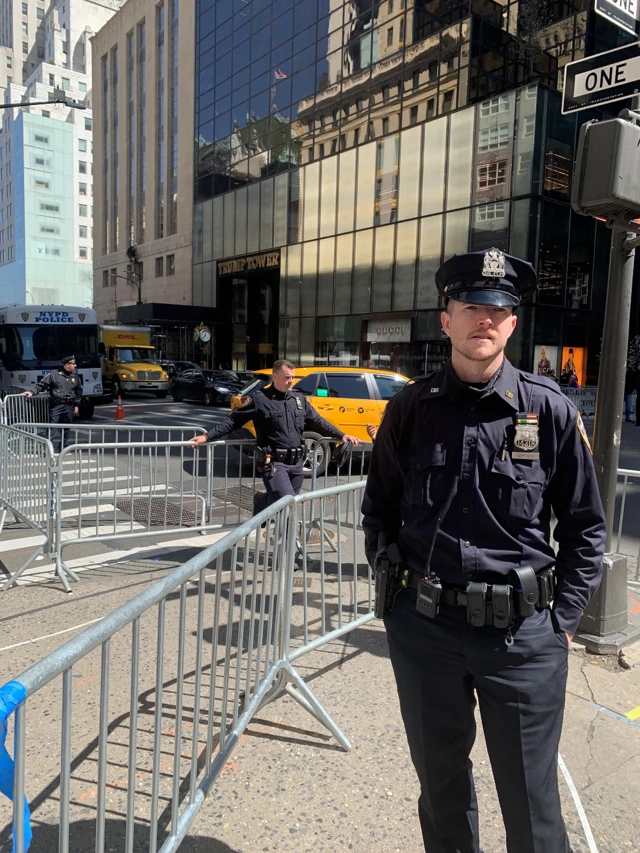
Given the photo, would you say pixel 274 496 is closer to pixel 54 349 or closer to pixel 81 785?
pixel 81 785

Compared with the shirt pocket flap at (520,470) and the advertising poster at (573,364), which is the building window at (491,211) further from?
the shirt pocket flap at (520,470)

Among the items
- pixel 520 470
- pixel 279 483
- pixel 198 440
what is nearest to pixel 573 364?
pixel 279 483

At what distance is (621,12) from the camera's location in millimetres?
4004

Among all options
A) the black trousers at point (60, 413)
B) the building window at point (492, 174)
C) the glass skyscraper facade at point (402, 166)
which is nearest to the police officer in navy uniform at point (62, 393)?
the black trousers at point (60, 413)

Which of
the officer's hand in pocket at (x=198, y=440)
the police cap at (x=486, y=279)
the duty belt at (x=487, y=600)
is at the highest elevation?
the police cap at (x=486, y=279)

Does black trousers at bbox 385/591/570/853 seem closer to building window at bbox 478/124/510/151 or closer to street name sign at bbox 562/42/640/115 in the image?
street name sign at bbox 562/42/640/115

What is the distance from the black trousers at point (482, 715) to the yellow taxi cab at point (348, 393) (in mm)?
8654

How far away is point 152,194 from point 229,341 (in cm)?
1483

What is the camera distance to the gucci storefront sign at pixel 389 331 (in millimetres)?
25828

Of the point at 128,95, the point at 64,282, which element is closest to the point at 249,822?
the point at 128,95

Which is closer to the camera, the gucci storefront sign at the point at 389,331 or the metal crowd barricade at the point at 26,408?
the metal crowd barricade at the point at 26,408

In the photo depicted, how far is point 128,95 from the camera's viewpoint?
49.8m

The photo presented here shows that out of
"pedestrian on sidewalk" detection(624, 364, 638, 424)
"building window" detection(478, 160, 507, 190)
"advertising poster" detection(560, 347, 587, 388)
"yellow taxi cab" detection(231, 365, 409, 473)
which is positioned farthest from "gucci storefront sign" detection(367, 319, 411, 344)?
"yellow taxi cab" detection(231, 365, 409, 473)

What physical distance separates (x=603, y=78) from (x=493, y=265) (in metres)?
2.77
